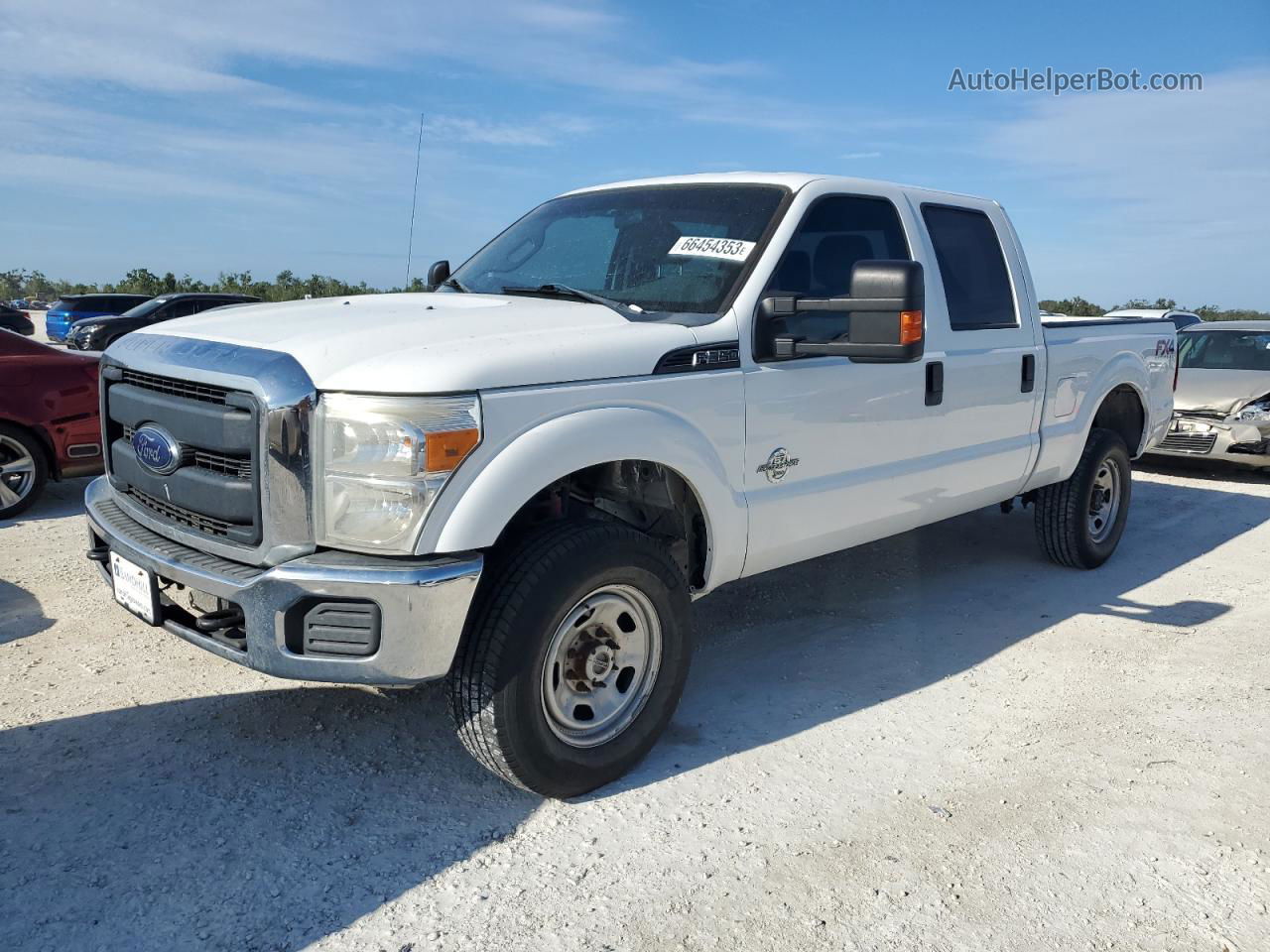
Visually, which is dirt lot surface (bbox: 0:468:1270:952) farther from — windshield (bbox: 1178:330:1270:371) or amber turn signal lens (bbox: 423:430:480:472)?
windshield (bbox: 1178:330:1270:371)

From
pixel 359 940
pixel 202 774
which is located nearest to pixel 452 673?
pixel 359 940

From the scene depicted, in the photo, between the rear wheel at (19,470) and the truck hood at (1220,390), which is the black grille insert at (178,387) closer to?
the rear wheel at (19,470)

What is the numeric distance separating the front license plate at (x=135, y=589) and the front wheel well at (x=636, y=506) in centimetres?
107

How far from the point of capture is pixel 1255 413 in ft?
30.2

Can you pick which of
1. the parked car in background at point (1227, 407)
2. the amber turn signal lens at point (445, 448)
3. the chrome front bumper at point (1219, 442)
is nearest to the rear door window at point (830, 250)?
the amber turn signal lens at point (445, 448)

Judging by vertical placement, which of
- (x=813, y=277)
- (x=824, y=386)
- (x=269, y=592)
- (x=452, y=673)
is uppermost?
(x=813, y=277)

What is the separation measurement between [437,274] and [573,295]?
1.64 metres

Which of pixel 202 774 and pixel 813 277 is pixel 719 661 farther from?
pixel 202 774

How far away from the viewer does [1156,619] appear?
5281 mm

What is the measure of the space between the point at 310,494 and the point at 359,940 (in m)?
1.15

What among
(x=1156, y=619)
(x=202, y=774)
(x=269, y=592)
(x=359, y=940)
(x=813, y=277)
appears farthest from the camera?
(x=1156, y=619)

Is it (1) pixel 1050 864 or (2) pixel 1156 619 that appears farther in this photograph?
(2) pixel 1156 619

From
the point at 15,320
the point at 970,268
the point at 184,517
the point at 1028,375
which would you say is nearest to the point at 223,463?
the point at 184,517

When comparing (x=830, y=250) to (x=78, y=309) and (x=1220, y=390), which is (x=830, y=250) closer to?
(x=1220, y=390)
